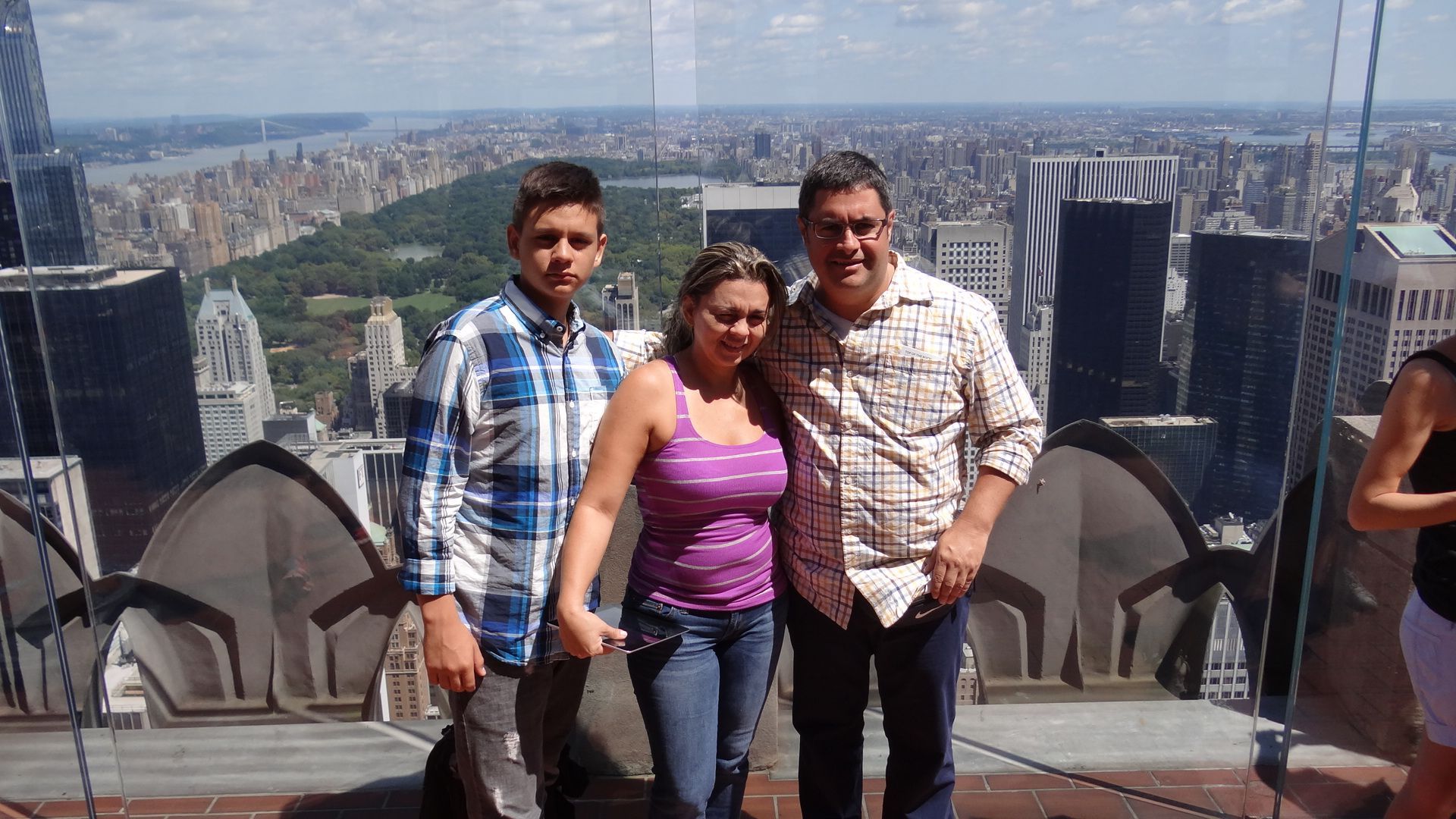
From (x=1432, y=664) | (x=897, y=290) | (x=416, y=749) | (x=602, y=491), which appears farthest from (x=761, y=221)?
(x=416, y=749)

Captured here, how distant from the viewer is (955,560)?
1.76m

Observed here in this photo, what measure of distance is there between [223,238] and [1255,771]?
10.0ft

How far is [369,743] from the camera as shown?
9.01ft

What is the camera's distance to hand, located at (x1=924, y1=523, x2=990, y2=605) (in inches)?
69.6

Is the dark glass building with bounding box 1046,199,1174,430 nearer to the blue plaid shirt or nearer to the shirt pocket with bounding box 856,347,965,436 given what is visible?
the shirt pocket with bounding box 856,347,965,436

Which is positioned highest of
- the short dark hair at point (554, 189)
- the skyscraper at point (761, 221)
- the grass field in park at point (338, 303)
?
the short dark hair at point (554, 189)

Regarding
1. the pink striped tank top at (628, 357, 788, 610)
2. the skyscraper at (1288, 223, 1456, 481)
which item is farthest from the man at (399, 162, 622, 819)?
the skyscraper at (1288, 223, 1456, 481)

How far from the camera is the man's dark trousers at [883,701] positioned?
6.04 ft

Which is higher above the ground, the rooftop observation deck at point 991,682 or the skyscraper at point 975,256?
the skyscraper at point 975,256

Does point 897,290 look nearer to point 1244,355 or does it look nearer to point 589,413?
point 589,413

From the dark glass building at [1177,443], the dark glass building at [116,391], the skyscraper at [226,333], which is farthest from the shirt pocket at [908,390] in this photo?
the dark glass building at [116,391]

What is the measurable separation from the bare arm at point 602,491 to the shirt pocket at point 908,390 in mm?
404

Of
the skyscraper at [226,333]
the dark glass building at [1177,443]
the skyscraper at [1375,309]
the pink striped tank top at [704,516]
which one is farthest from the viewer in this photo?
the dark glass building at [1177,443]

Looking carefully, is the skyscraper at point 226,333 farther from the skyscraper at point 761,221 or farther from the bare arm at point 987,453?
the bare arm at point 987,453
